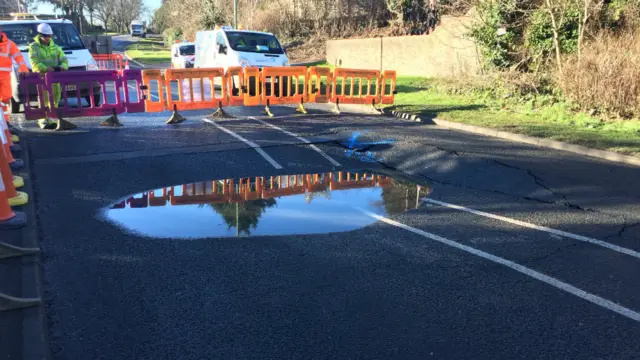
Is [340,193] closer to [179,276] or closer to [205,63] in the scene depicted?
[179,276]

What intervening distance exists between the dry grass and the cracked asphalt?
4677mm

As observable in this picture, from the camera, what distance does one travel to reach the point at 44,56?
11.2 m

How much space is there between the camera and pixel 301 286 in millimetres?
4402

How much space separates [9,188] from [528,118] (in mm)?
11519

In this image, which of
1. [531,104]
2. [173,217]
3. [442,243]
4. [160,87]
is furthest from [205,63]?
[442,243]

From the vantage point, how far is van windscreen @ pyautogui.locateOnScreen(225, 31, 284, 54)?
1672 centimetres

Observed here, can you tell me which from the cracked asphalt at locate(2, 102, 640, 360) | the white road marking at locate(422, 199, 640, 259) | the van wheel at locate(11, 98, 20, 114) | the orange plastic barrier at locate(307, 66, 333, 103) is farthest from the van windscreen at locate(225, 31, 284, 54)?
the white road marking at locate(422, 199, 640, 259)

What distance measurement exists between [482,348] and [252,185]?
4.69 meters

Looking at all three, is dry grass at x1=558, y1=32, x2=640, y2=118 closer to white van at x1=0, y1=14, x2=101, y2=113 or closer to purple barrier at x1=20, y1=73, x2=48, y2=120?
white van at x1=0, y1=14, x2=101, y2=113

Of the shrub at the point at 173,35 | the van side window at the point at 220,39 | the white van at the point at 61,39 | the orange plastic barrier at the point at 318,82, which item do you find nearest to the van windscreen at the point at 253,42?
the van side window at the point at 220,39

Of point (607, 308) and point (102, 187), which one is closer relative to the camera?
point (607, 308)

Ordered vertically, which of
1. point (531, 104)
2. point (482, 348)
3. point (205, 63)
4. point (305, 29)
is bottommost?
point (482, 348)

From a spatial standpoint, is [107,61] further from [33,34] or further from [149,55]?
[149,55]

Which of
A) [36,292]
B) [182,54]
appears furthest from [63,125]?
[182,54]
